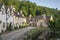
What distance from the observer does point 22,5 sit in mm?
128500

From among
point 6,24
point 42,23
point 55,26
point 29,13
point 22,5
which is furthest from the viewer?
point 29,13

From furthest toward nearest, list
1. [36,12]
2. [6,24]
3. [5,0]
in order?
[36,12] < [5,0] < [6,24]

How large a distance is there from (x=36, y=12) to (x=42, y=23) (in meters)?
38.9

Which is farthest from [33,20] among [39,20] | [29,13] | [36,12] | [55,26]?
[55,26]

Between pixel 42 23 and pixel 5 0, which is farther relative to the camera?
pixel 42 23

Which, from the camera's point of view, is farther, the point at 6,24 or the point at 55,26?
the point at 55,26

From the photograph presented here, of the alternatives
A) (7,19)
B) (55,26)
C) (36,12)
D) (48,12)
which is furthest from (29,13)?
(7,19)

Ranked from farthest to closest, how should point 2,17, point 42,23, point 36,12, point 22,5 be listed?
point 36,12 < point 22,5 < point 42,23 < point 2,17

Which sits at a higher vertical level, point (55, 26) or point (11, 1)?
point (11, 1)

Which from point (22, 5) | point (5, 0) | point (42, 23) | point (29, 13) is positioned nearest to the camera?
point (5, 0)

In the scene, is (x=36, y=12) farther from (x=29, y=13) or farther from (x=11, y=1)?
(x=11, y=1)

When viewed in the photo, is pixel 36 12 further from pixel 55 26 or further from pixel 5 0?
pixel 55 26

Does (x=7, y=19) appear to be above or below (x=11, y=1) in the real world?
below

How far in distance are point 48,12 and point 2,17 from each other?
107 m
